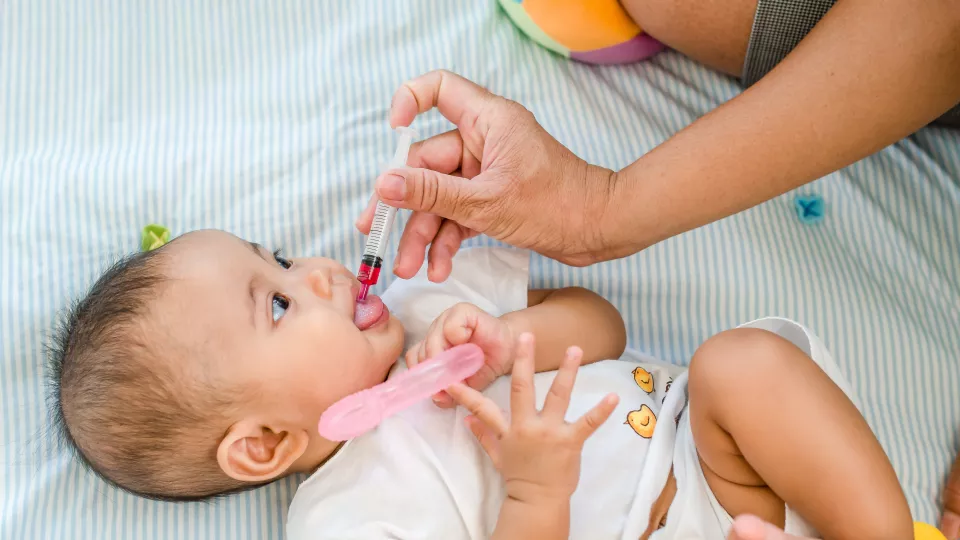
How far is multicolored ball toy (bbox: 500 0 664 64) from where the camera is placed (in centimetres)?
140

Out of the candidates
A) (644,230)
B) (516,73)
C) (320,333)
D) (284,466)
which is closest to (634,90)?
(516,73)

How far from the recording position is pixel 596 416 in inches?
34.5

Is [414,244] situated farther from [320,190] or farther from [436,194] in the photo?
[320,190]

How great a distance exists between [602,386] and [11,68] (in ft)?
3.76

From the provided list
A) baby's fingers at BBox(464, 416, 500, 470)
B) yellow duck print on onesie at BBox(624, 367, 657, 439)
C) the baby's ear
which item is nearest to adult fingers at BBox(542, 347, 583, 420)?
baby's fingers at BBox(464, 416, 500, 470)

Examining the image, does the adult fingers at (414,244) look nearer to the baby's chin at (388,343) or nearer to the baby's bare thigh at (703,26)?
the baby's chin at (388,343)

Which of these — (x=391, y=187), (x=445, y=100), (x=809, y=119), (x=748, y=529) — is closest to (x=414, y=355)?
(x=391, y=187)

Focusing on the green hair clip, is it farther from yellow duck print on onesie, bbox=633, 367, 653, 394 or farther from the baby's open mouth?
yellow duck print on onesie, bbox=633, 367, 653, 394

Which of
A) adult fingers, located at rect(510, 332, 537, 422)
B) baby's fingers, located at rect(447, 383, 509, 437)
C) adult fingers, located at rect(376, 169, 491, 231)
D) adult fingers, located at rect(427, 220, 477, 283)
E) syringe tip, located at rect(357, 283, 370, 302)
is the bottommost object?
baby's fingers, located at rect(447, 383, 509, 437)

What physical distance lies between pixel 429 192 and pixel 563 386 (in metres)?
0.27

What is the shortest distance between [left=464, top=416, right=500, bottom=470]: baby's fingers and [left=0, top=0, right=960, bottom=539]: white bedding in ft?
1.03

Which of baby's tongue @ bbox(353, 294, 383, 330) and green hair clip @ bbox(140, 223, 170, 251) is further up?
green hair clip @ bbox(140, 223, 170, 251)

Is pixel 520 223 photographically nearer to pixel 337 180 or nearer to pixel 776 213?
pixel 337 180

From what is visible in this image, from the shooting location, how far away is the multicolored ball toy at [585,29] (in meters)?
1.40
